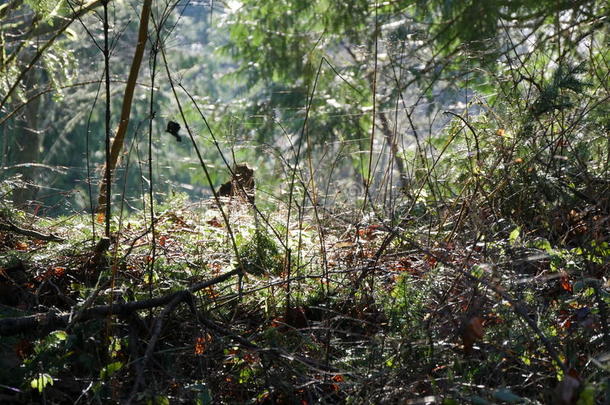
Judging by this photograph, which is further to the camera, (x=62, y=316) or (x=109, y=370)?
(x=62, y=316)

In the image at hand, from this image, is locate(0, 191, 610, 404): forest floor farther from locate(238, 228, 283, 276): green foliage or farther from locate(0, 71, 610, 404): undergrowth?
locate(238, 228, 283, 276): green foliage

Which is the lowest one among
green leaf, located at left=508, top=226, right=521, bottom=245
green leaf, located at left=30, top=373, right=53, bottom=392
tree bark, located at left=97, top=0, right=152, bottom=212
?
green leaf, located at left=30, top=373, right=53, bottom=392

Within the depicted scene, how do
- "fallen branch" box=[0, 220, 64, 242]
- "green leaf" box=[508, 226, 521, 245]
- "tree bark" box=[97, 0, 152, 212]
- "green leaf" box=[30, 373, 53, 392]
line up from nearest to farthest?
"green leaf" box=[30, 373, 53, 392] → "green leaf" box=[508, 226, 521, 245] → "fallen branch" box=[0, 220, 64, 242] → "tree bark" box=[97, 0, 152, 212]

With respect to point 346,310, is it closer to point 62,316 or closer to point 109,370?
point 109,370

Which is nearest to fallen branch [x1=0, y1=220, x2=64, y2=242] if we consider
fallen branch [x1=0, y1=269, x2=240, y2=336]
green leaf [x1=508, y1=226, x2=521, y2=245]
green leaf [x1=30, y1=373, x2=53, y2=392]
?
fallen branch [x1=0, y1=269, x2=240, y2=336]

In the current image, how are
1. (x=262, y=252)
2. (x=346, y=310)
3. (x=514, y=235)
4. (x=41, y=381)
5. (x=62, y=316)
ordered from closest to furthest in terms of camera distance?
(x=41, y=381) → (x=62, y=316) → (x=514, y=235) → (x=346, y=310) → (x=262, y=252)

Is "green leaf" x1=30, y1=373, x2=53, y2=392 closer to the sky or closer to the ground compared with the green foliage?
closer to the ground

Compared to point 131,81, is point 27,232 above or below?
below

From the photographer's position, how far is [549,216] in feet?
9.02

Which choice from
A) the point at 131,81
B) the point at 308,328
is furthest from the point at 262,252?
the point at 131,81

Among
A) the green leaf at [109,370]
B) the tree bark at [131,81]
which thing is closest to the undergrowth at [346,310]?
the green leaf at [109,370]

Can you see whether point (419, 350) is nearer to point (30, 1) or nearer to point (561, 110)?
point (561, 110)

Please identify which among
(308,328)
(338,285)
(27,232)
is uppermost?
(27,232)

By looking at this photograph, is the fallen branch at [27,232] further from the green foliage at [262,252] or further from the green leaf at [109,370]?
the green leaf at [109,370]
